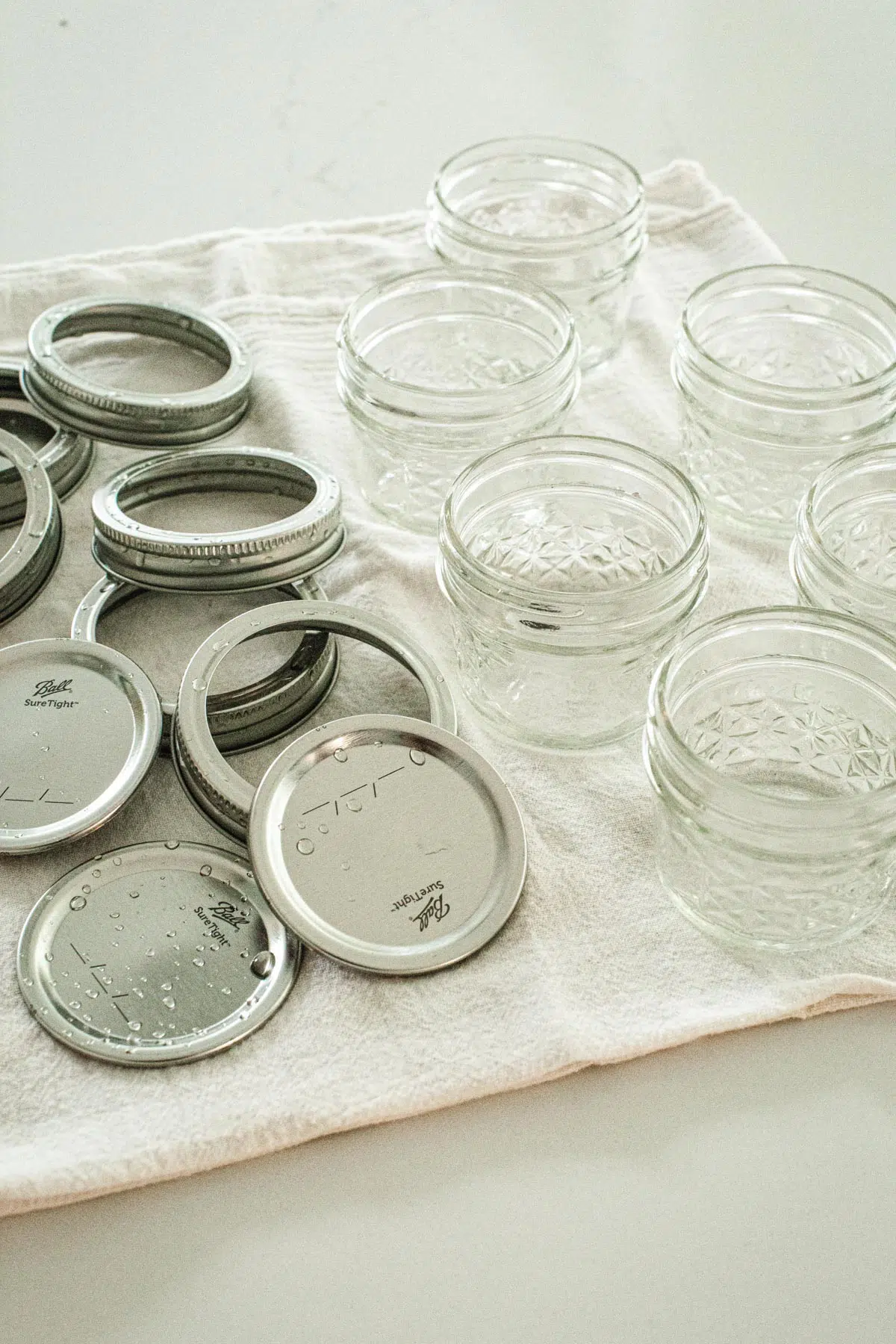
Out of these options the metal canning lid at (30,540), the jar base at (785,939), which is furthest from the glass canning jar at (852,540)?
the metal canning lid at (30,540)

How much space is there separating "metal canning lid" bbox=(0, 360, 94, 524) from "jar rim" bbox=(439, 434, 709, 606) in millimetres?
365

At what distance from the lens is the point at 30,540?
3.41 ft

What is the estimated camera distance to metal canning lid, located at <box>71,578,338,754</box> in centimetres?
94

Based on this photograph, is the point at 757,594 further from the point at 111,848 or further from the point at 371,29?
the point at 371,29

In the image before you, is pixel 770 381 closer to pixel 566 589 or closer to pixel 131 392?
pixel 566 589

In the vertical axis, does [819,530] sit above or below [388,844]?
above

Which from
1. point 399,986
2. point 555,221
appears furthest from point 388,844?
point 555,221

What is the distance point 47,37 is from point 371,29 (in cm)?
42

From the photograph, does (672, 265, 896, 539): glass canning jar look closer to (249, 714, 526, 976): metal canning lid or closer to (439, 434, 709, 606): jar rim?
(439, 434, 709, 606): jar rim

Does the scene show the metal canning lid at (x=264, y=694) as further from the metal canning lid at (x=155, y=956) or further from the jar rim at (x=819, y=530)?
the jar rim at (x=819, y=530)

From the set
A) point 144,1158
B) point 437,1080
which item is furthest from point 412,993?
point 144,1158

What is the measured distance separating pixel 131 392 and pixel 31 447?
0.12 metres

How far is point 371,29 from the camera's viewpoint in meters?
1.81

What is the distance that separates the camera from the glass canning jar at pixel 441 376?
3.59 ft
